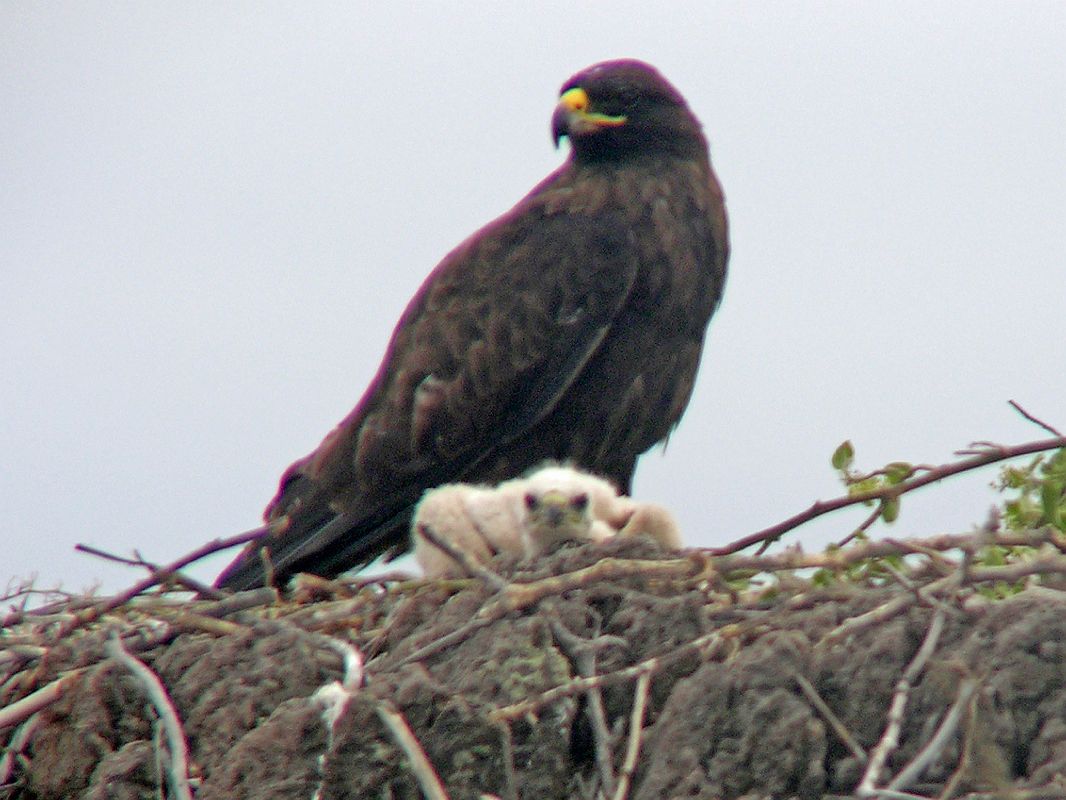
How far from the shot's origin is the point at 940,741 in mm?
2541

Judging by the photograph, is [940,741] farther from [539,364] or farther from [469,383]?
[469,383]

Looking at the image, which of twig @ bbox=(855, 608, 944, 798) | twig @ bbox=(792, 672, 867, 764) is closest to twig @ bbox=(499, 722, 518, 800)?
twig @ bbox=(792, 672, 867, 764)

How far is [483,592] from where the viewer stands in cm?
365

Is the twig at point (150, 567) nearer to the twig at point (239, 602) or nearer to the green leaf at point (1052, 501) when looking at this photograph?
the twig at point (239, 602)

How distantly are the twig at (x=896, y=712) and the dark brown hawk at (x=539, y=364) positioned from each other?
321cm

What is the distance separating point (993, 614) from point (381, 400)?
3.78m

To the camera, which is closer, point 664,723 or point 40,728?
point 664,723

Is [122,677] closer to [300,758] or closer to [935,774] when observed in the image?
[300,758]

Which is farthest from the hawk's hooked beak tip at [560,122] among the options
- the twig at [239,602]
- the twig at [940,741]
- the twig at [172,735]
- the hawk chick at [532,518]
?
the twig at [940,741]

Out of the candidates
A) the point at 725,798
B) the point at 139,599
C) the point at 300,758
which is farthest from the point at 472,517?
the point at 725,798

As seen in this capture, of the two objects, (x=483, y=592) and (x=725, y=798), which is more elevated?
(x=483, y=592)

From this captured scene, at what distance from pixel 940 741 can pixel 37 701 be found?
2.23 metres

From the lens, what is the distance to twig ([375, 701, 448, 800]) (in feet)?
9.11

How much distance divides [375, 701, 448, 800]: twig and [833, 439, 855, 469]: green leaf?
2032mm
